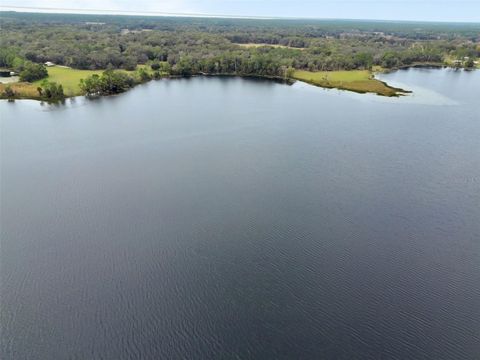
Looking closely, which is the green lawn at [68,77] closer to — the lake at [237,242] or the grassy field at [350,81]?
the lake at [237,242]

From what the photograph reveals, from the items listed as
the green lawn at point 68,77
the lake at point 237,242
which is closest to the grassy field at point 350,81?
the lake at point 237,242

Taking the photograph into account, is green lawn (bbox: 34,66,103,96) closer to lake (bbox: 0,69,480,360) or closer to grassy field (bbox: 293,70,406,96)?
lake (bbox: 0,69,480,360)

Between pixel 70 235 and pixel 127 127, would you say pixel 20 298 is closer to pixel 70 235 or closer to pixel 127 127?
pixel 70 235

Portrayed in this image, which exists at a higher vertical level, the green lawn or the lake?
the green lawn

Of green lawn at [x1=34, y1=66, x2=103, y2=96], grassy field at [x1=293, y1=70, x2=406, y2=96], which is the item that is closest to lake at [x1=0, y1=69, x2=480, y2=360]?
green lawn at [x1=34, y1=66, x2=103, y2=96]

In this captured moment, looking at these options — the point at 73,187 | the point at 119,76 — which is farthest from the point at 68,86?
the point at 73,187

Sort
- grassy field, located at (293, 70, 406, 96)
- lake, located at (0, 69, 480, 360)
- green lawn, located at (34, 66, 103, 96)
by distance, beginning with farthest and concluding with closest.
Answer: grassy field, located at (293, 70, 406, 96) → green lawn, located at (34, 66, 103, 96) → lake, located at (0, 69, 480, 360)

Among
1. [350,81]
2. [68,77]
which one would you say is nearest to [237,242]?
[68,77]
